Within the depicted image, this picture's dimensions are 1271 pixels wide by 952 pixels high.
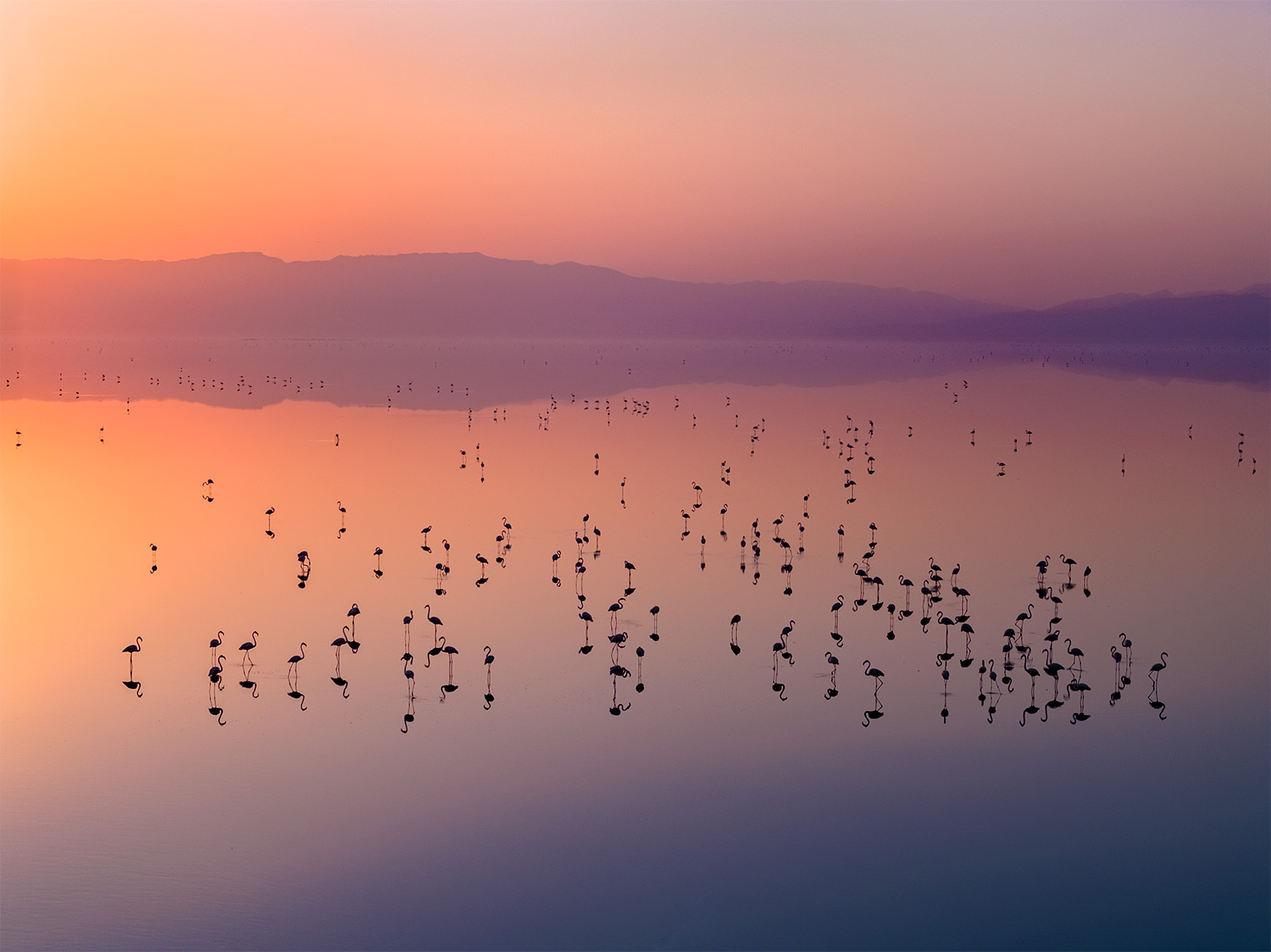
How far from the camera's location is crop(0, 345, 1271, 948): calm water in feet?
39.9

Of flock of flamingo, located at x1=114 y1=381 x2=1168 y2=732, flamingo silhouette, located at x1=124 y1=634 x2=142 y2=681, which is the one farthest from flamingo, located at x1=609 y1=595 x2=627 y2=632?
flamingo silhouette, located at x1=124 y1=634 x2=142 y2=681

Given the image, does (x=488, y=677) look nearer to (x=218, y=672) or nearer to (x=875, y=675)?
(x=218, y=672)

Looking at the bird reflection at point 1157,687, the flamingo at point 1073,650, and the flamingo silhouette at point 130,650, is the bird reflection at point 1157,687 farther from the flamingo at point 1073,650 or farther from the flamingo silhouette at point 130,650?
the flamingo silhouette at point 130,650

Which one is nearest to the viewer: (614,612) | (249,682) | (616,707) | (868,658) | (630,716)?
(630,716)

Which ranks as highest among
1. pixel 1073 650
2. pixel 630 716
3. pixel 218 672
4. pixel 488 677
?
pixel 1073 650

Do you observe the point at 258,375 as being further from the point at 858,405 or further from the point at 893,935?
the point at 893,935

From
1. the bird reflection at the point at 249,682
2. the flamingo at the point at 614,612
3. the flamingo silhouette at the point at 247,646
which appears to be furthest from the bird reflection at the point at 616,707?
the flamingo silhouette at the point at 247,646

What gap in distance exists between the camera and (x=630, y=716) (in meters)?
16.6

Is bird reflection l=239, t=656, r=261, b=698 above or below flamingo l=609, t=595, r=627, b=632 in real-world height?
below

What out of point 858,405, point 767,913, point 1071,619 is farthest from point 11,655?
point 858,405

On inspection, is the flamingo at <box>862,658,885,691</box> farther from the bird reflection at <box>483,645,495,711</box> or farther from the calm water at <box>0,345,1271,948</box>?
the bird reflection at <box>483,645,495,711</box>

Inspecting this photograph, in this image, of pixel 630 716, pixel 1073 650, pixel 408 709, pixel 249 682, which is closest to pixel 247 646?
pixel 249 682

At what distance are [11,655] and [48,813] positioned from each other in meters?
6.23

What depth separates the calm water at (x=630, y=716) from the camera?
12156 mm
